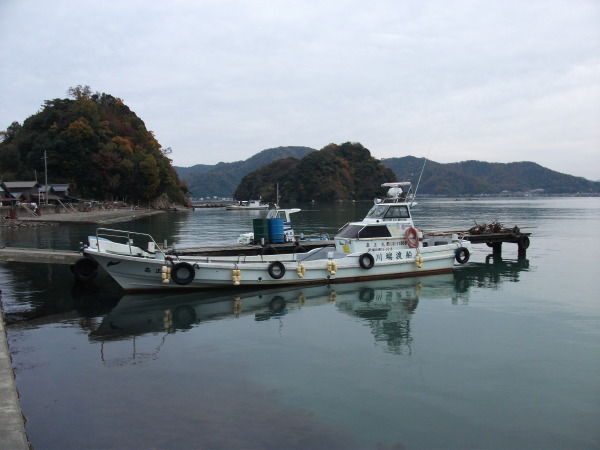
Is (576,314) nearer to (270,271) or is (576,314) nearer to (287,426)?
(270,271)

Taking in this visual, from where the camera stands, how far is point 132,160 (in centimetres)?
9481

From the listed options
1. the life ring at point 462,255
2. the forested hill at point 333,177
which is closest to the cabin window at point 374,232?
the life ring at point 462,255

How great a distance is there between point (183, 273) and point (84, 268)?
5252mm

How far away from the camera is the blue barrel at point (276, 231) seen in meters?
25.0

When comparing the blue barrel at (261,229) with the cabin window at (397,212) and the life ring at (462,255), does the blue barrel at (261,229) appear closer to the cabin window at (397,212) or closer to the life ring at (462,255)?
the cabin window at (397,212)

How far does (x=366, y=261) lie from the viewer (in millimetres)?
20312

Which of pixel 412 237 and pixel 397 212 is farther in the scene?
pixel 412 237

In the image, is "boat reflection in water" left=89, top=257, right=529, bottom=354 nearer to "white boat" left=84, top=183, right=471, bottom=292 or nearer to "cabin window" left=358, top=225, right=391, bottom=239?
"white boat" left=84, top=183, right=471, bottom=292

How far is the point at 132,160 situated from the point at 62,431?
93668 millimetres

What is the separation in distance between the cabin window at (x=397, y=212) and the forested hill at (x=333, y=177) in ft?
466

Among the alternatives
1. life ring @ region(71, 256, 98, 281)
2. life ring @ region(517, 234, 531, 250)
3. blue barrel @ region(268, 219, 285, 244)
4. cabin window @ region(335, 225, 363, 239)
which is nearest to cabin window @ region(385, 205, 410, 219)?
cabin window @ region(335, 225, 363, 239)

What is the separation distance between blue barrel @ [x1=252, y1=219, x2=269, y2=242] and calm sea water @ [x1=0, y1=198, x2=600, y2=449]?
257 inches

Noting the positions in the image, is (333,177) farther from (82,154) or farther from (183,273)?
(183,273)

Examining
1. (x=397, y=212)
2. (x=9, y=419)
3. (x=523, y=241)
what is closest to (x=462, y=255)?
(x=397, y=212)
